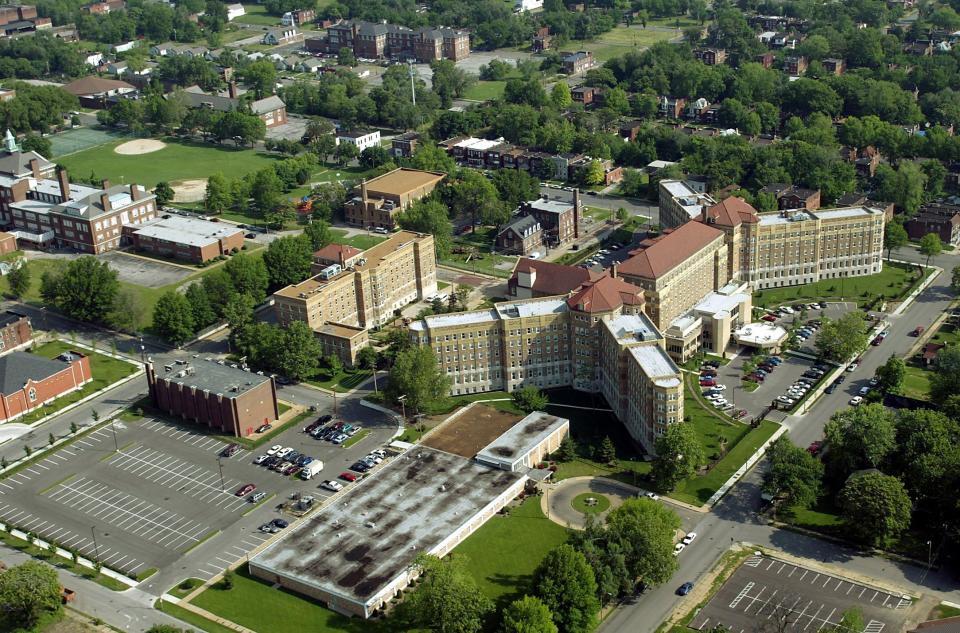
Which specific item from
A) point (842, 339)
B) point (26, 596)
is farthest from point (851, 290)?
point (26, 596)

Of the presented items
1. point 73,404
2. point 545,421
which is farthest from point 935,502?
point 73,404

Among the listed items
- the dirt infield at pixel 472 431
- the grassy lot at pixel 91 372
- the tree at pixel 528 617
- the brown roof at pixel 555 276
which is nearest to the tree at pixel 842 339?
the brown roof at pixel 555 276

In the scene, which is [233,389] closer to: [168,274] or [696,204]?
[168,274]

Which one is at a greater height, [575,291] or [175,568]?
[575,291]

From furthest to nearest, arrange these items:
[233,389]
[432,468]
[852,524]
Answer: [233,389] < [432,468] < [852,524]

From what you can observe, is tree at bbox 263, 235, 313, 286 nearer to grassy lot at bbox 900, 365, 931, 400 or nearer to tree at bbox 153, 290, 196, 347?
tree at bbox 153, 290, 196, 347

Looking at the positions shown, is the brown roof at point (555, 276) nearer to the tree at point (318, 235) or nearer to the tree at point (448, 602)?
the tree at point (318, 235)

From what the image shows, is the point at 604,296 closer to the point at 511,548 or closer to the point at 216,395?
the point at 511,548
